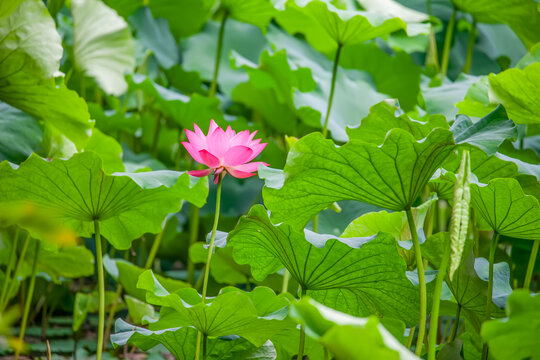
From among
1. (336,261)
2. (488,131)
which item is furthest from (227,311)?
(488,131)

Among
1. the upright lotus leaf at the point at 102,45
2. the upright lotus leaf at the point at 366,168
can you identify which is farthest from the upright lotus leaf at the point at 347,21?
the upright lotus leaf at the point at 366,168

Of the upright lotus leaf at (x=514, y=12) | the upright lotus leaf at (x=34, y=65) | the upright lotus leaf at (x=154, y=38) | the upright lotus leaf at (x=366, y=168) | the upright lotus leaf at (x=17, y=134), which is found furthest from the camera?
the upright lotus leaf at (x=154, y=38)

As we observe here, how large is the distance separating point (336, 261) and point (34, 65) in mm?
681

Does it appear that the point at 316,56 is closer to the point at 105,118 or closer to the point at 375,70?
the point at 375,70

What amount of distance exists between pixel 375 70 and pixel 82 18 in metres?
0.98

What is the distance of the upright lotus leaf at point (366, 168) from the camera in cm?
69

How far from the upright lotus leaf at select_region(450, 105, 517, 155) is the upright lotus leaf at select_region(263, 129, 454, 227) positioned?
0.13ft

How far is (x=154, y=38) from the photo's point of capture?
1.97 metres

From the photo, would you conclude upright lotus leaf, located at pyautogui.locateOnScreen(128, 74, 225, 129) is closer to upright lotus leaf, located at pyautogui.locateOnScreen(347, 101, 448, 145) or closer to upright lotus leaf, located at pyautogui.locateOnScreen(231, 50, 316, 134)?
upright lotus leaf, located at pyautogui.locateOnScreen(231, 50, 316, 134)

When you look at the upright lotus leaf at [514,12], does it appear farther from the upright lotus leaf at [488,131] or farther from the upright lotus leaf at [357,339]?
the upright lotus leaf at [357,339]

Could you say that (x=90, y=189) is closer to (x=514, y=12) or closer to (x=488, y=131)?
(x=488, y=131)

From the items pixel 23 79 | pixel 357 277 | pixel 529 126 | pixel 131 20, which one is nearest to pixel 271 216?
pixel 357 277

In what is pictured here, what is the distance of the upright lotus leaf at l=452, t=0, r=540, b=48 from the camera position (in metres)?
1.49

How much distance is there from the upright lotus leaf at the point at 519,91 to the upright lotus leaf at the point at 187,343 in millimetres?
551
